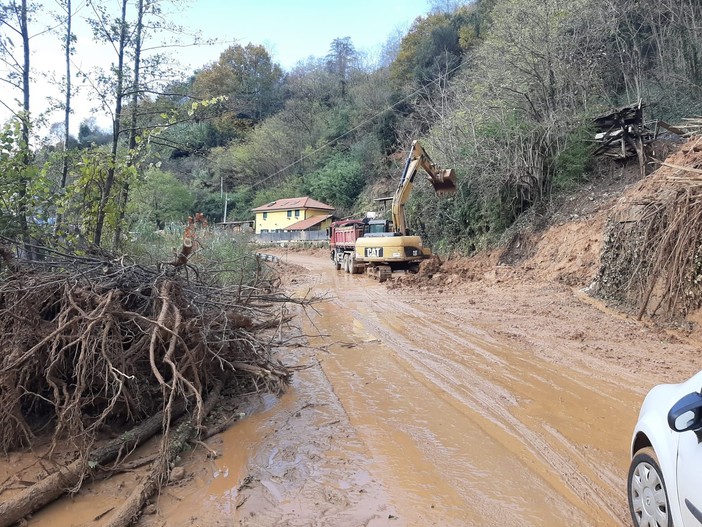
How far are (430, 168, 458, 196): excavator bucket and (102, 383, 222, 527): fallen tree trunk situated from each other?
1354cm

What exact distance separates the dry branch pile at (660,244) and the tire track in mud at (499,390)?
10.3ft

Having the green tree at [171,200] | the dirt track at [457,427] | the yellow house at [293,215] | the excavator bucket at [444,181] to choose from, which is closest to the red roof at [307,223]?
the yellow house at [293,215]

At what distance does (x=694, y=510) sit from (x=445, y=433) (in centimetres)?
239

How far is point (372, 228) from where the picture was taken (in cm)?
1855

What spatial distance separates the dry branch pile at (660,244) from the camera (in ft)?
23.7

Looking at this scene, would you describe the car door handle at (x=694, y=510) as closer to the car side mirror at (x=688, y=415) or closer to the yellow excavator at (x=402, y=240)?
the car side mirror at (x=688, y=415)

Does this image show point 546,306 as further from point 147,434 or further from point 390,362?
point 147,434

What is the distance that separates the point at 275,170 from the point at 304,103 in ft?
28.5

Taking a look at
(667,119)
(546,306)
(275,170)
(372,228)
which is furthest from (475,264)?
(275,170)

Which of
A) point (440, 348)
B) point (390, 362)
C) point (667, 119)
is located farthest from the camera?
point (667, 119)

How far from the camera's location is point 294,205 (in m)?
45.1

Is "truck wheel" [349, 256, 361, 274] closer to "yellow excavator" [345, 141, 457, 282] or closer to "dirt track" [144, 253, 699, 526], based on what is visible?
"yellow excavator" [345, 141, 457, 282]

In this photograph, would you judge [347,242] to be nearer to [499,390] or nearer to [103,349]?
[499,390]

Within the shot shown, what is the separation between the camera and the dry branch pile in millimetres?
7223
